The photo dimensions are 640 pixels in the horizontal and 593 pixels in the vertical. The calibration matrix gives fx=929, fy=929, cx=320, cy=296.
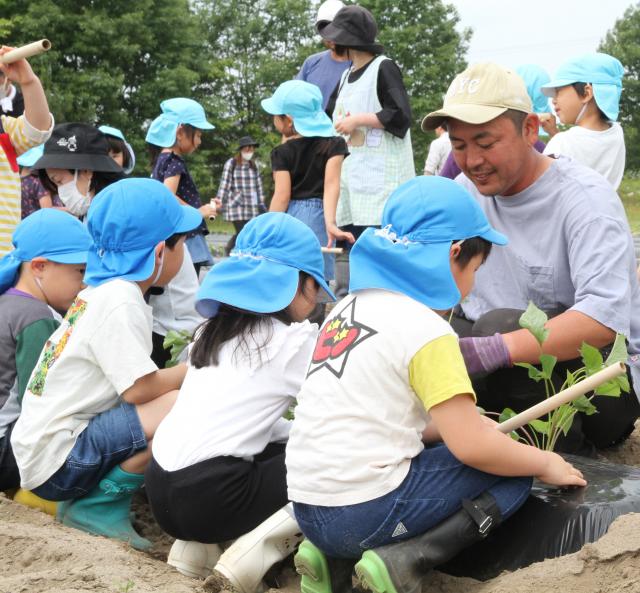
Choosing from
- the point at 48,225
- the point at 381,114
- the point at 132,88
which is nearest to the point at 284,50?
the point at 132,88

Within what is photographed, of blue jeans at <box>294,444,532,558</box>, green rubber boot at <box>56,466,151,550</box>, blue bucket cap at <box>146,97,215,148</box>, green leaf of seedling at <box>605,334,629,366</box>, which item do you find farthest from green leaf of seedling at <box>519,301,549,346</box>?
blue bucket cap at <box>146,97,215,148</box>

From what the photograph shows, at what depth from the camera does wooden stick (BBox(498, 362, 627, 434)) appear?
2.29m

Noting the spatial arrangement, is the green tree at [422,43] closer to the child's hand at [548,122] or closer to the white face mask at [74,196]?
the child's hand at [548,122]

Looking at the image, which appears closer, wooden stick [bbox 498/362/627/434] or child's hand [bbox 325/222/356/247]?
wooden stick [bbox 498/362/627/434]

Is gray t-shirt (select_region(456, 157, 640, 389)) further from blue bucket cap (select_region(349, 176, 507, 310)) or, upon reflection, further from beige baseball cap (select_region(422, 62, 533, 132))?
blue bucket cap (select_region(349, 176, 507, 310))

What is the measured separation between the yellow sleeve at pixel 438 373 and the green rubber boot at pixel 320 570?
55cm

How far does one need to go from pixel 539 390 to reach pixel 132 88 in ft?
87.5

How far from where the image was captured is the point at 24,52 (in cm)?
402

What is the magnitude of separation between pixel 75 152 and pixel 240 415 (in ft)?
9.14

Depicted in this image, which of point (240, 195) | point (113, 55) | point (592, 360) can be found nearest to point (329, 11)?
point (240, 195)

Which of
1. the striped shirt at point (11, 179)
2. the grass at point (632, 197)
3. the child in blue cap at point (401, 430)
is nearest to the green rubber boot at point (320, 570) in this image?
the child in blue cap at point (401, 430)

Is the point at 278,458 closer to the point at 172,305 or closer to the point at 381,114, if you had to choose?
the point at 172,305

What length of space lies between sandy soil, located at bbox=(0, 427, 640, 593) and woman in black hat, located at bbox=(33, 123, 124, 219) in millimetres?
2210

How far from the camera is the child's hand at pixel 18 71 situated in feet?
14.0
